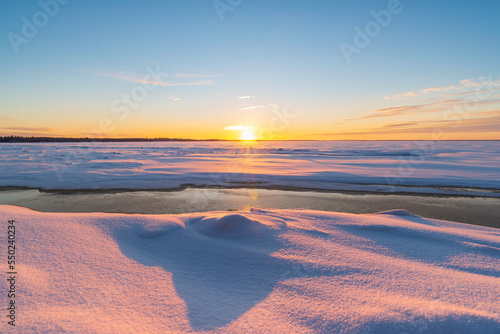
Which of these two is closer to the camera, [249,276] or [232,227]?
[249,276]

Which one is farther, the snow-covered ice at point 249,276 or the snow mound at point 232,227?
the snow mound at point 232,227

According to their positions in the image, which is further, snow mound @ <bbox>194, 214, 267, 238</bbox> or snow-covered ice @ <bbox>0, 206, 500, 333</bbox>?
Result: snow mound @ <bbox>194, 214, 267, 238</bbox>

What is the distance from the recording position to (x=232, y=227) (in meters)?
3.15

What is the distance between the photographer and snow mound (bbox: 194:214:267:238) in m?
3.07

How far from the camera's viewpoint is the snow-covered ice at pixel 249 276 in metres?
1.58

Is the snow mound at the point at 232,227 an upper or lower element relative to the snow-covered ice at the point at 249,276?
upper

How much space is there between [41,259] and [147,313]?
1.44 meters

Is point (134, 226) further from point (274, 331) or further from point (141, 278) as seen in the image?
point (274, 331)

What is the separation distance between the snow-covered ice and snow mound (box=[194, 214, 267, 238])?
0.05ft

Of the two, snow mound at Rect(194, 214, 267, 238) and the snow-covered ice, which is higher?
snow mound at Rect(194, 214, 267, 238)

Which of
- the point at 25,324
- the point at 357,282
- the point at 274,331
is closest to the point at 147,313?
the point at 25,324

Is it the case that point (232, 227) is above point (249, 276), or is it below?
above

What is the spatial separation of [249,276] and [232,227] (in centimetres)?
99

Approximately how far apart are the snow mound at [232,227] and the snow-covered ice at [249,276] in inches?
0.6
